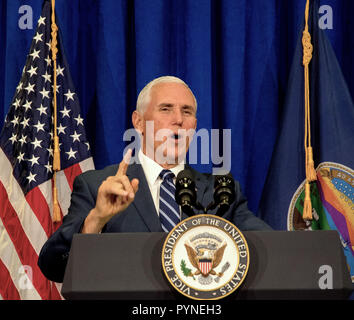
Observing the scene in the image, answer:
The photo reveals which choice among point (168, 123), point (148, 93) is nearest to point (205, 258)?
point (168, 123)

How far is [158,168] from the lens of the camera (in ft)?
8.87

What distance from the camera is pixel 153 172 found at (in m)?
2.69

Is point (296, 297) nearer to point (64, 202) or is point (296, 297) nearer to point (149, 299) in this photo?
point (149, 299)

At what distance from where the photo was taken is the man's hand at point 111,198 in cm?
188

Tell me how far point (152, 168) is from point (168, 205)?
0.26 meters

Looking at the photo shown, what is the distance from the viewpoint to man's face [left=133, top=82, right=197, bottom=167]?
270 centimetres

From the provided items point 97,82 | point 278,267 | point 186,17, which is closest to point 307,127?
point 186,17

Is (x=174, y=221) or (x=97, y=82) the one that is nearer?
(x=174, y=221)

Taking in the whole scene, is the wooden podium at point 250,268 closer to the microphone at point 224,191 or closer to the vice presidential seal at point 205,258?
the vice presidential seal at point 205,258

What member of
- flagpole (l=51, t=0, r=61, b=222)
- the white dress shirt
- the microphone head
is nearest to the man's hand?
the microphone head

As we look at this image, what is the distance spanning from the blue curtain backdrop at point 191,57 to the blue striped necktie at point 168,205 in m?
1.00

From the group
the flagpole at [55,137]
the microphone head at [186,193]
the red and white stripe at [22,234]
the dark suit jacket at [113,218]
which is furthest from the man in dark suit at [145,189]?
the red and white stripe at [22,234]

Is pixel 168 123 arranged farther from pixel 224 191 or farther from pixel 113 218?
pixel 224 191

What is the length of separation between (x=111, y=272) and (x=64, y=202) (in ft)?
5.52
